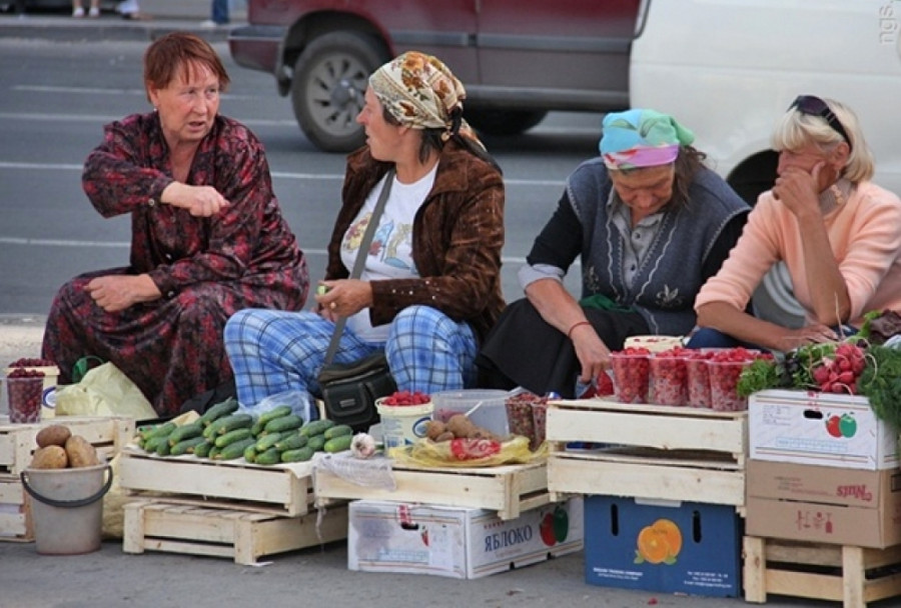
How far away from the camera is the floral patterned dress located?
6262mm

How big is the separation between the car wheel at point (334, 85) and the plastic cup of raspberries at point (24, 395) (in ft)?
26.3

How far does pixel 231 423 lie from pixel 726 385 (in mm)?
1447

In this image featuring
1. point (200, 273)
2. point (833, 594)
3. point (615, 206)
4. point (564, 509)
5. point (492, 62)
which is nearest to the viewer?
point (833, 594)

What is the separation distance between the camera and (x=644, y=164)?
561cm

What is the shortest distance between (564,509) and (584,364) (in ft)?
1.62

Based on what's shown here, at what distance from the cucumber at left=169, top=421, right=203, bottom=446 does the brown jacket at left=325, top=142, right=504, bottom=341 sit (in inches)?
27.0

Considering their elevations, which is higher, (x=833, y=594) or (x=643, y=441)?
(x=643, y=441)

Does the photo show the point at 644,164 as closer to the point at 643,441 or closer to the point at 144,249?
the point at 643,441

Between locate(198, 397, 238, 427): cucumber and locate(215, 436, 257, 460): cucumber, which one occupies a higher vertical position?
locate(198, 397, 238, 427): cucumber

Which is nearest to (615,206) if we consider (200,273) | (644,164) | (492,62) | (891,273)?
(644,164)

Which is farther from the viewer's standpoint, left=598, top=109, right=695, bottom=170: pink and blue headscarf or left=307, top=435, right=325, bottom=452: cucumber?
left=598, top=109, right=695, bottom=170: pink and blue headscarf

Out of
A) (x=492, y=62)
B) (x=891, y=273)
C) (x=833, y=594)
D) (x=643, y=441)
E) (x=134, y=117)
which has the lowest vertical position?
(x=833, y=594)

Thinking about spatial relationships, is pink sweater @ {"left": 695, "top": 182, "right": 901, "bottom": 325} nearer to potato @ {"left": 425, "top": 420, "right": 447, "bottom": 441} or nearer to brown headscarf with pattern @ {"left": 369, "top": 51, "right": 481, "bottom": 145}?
potato @ {"left": 425, "top": 420, "right": 447, "bottom": 441}

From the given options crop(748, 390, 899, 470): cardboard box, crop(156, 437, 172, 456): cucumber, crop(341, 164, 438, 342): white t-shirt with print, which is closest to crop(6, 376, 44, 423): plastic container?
crop(156, 437, 172, 456): cucumber
